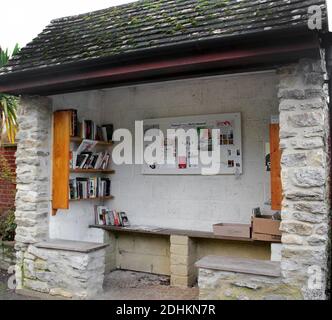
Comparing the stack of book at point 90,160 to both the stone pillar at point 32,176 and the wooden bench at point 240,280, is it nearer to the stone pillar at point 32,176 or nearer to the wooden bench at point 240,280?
the stone pillar at point 32,176

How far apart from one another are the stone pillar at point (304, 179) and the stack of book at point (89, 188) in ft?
9.74

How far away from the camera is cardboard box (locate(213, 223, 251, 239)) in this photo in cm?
473

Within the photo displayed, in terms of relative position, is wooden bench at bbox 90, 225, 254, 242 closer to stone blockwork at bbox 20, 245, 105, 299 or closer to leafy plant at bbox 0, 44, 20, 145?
stone blockwork at bbox 20, 245, 105, 299

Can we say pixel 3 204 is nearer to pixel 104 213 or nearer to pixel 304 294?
pixel 104 213

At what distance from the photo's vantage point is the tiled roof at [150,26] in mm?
3535

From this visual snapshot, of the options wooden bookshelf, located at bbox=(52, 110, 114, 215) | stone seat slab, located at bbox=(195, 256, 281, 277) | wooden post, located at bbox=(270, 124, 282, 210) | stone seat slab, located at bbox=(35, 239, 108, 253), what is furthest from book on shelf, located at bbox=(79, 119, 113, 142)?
wooden post, located at bbox=(270, 124, 282, 210)

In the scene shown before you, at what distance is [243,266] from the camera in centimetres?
370

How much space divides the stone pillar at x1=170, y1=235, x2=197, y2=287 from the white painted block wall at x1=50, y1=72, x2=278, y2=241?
40 cm

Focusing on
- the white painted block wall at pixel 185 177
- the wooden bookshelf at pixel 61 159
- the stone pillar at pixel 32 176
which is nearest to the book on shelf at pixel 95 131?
the white painted block wall at pixel 185 177

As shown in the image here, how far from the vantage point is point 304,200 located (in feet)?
11.2

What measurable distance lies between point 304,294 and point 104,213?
338 cm

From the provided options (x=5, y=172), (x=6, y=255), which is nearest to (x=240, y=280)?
(x=6, y=255)

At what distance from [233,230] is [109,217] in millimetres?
2072

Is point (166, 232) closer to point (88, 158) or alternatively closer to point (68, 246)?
point (68, 246)
